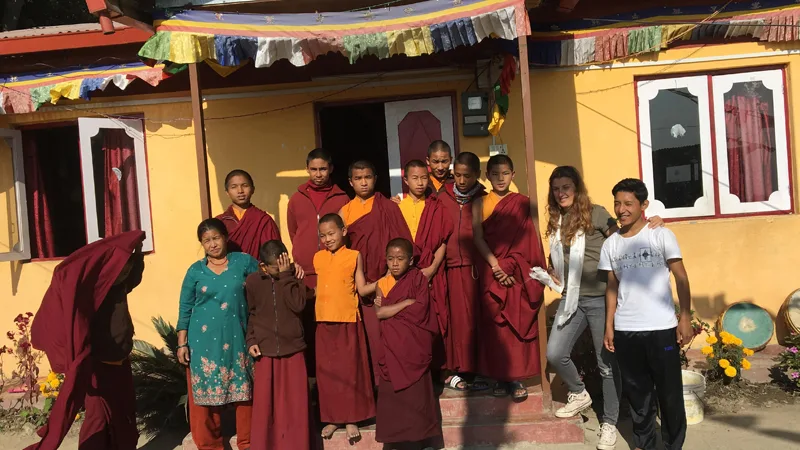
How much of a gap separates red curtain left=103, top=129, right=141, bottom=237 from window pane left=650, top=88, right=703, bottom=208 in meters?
4.96

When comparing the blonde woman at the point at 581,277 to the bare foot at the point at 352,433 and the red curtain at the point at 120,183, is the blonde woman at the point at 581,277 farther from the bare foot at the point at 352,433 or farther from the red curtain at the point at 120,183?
the red curtain at the point at 120,183

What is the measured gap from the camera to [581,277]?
4.18 metres

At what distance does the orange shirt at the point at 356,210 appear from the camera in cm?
461

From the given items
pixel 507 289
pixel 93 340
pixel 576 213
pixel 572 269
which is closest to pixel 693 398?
pixel 572 269

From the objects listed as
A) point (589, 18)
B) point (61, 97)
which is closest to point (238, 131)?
point (61, 97)

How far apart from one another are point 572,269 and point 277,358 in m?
1.93

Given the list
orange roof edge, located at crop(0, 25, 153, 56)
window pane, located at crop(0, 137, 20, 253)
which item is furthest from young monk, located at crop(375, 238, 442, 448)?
window pane, located at crop(0, 137, 20, 253)

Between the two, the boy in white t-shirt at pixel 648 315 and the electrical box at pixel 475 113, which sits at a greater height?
the electrical box at pixel 475 113

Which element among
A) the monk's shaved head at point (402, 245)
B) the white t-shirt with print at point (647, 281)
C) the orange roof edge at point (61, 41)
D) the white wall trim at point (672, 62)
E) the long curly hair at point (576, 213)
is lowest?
the white t-shirt with print at point (647, 281)

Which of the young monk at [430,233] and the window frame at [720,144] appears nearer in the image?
the young monk at [430,233]

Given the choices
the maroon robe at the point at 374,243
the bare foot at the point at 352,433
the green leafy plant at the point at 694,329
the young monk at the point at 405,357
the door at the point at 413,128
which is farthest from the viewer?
the door at the point at 413,128

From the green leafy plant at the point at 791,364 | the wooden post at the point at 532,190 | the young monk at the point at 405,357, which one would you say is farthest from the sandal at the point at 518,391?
the green leafy plant at the point at 791,364

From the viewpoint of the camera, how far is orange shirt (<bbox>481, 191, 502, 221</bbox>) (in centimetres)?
455

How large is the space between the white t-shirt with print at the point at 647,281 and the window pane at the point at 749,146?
9.69ft
